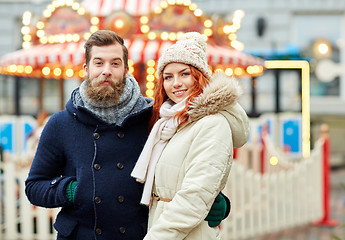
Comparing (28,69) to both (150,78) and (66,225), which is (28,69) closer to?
(150,78)

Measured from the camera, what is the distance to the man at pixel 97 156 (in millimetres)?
2486

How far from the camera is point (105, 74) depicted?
2.49 m

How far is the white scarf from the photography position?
2.40 meters

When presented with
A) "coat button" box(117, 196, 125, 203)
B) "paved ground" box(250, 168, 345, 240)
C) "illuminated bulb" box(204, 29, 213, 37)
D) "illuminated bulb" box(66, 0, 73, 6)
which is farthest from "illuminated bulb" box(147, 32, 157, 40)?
"coat button" box(117, 196, 125, 203)

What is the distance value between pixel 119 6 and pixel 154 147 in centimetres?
577

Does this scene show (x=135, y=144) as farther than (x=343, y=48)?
No

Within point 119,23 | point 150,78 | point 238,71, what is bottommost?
point 150,78

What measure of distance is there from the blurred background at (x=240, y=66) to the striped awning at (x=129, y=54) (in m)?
0.02

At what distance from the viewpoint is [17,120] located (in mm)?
13008

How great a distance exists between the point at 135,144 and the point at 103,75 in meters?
0.37

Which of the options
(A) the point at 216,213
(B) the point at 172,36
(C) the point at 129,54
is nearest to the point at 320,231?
(B) the point at 172,36

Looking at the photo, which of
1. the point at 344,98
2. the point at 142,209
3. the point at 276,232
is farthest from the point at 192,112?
the point at 344,98

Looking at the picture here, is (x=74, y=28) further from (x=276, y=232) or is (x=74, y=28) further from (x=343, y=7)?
(x=343, y=7)

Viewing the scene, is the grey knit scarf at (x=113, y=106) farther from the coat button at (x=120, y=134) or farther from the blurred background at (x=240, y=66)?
the blurred background at (x=240, y=66)
